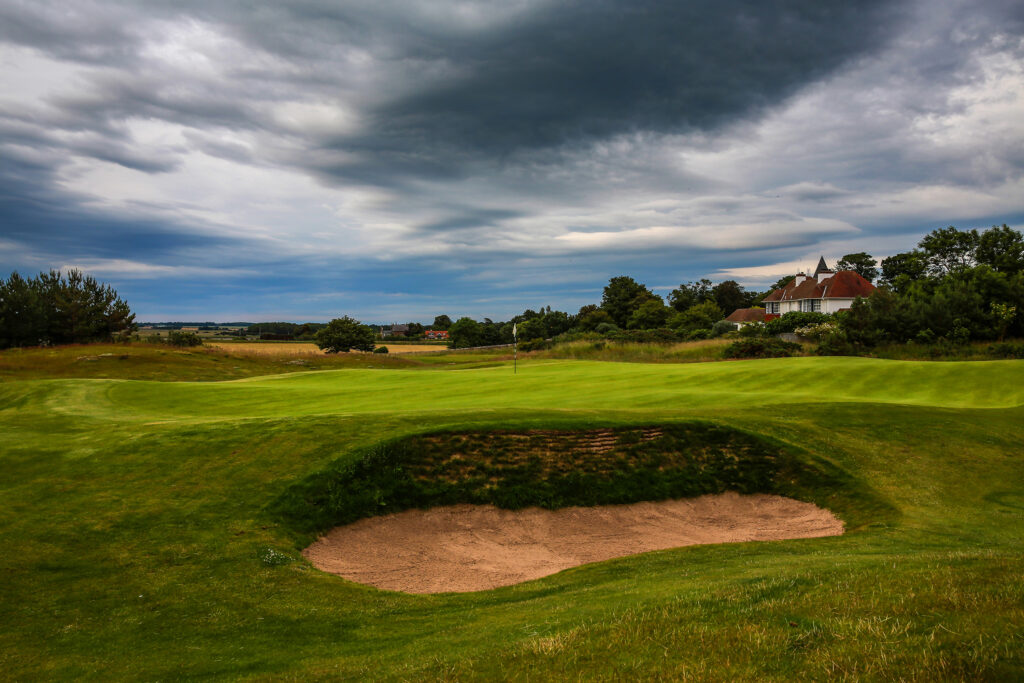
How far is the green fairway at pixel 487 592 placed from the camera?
4.25 metres

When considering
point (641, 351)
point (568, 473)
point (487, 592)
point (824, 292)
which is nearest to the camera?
point (487, 592)

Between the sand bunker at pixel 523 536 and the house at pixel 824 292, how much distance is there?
73.1 m

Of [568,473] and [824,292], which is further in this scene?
[824,292]

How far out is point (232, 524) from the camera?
9.70 meters

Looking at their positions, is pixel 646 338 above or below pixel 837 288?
below

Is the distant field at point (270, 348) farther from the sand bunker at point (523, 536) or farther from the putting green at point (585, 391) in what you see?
the sand bunker at point (523, 536)

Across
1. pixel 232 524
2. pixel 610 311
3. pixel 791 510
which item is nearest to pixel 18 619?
pixel 232 524

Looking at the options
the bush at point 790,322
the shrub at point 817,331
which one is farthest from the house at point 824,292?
the shrub at point 817,331

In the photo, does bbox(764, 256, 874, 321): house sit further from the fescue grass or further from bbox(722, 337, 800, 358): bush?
bbox(722, 337, 800, 358): bush

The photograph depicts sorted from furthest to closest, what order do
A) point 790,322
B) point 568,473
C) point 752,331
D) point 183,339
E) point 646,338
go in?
point 183,339
point 790,322
point 646,338
point 752,331
point 568,473

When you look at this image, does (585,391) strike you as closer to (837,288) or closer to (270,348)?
(270,348)

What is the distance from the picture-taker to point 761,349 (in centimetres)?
4450

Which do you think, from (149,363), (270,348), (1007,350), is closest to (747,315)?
(1007,350)

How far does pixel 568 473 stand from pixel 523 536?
235 cm
